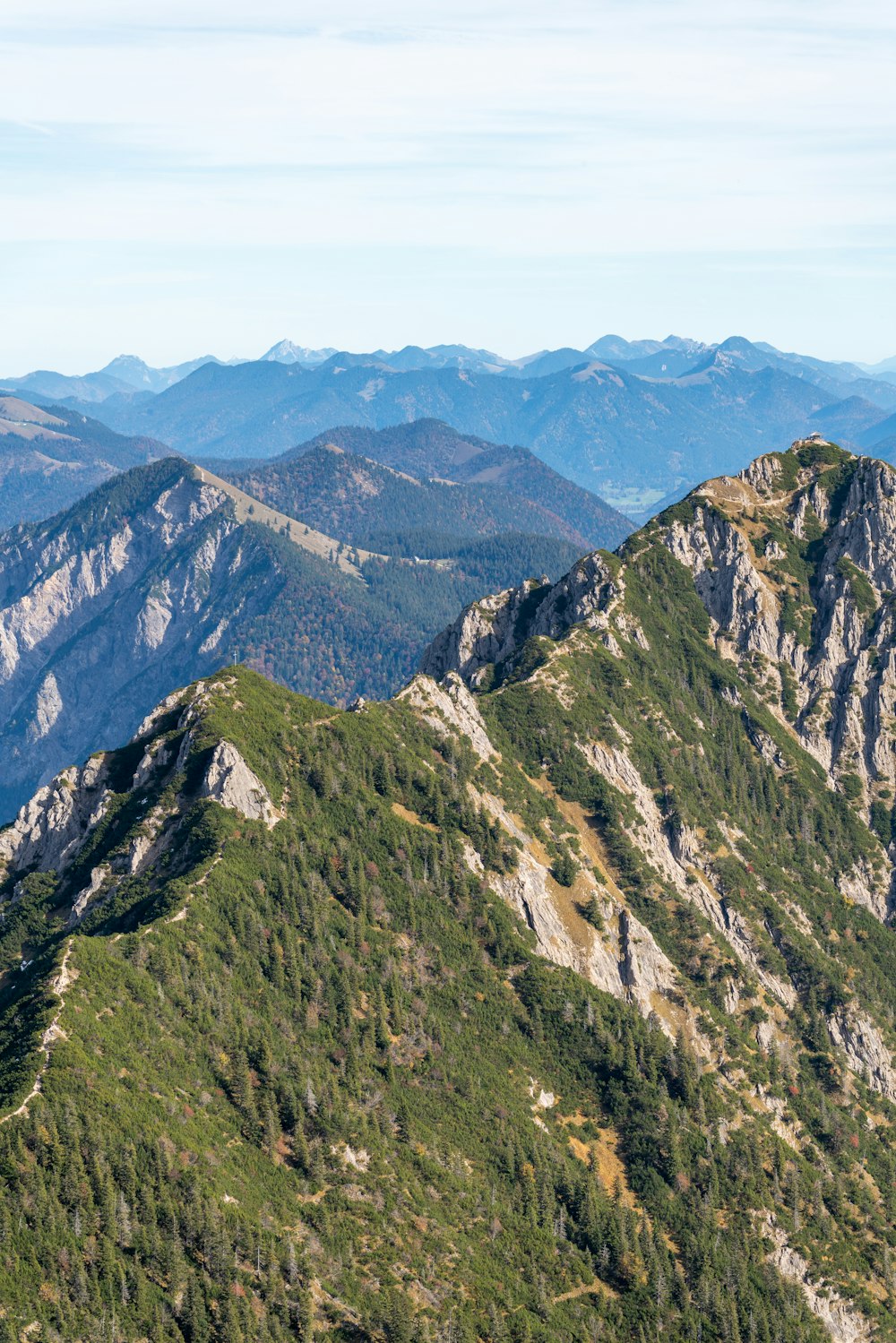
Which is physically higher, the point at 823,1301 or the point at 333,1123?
the point at 333,1123

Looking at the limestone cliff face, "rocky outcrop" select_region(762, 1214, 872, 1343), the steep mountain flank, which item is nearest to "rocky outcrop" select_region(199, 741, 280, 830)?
the limestone cliff face

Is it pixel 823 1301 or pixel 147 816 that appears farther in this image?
pixel 147 816

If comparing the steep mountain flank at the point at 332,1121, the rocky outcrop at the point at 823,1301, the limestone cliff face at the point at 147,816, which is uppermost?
the limestone cliff face at the point at 147,816

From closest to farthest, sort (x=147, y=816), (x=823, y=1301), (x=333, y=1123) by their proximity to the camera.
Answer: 1. (x=333, y=1123)
2. (x=823, y=1301)
3. (x=147, y=816)

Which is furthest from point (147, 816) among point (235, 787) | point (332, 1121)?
point (332, 1121)

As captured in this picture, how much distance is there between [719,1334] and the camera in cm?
16088

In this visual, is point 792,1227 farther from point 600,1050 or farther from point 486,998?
point 486,998

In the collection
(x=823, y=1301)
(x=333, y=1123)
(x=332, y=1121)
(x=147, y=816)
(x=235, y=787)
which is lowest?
(x=823, y=1301)

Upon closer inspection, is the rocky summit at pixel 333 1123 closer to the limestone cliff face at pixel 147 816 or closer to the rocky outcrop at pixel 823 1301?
the rocky outcrop at pixel 823 1301

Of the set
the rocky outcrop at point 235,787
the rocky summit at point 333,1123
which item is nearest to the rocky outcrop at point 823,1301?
the rocky summit at point 333,1123

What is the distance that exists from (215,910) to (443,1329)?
57854 millimetres

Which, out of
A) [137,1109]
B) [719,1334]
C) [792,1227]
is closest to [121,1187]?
[137,1109]

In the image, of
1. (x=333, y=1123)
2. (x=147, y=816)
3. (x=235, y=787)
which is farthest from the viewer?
(x=235, y=787)

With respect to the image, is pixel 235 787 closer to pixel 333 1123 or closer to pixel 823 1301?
pixel 333 1123
